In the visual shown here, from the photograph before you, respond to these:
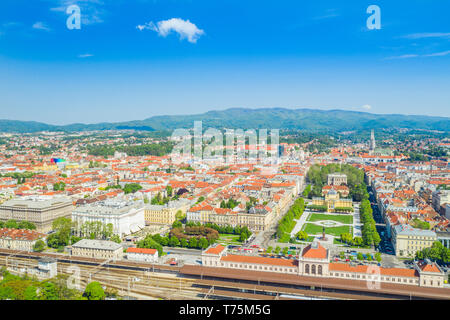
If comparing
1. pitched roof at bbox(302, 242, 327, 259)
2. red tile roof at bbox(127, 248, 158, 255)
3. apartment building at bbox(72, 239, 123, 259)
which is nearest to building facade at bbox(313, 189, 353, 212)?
pitched roof at bbox(302, 242, 327, 259)

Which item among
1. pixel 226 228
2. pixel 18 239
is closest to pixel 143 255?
pixel 226 228

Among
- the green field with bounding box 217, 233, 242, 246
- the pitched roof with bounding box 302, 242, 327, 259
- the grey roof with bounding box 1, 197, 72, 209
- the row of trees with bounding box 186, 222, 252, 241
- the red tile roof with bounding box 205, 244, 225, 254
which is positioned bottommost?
the green field with bounding box 217, 233, 242, 246

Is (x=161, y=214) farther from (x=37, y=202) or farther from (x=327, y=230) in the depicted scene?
(x=327, y=230)

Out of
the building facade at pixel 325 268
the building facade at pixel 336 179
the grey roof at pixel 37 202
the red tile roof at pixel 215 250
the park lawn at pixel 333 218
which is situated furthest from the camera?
the building facade at pixel 336 179

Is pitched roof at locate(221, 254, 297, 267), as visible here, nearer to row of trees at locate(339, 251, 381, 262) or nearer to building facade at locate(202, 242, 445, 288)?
building facade at locate(202, 242, 445, 288)

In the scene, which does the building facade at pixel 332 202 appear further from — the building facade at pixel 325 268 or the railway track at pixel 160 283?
the railway track at pixel 160 283

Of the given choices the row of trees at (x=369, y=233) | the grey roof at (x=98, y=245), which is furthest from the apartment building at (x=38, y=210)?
the row of trees at (x=369, y=233)

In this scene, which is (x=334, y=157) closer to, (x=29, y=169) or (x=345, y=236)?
(x=345, y=236)
